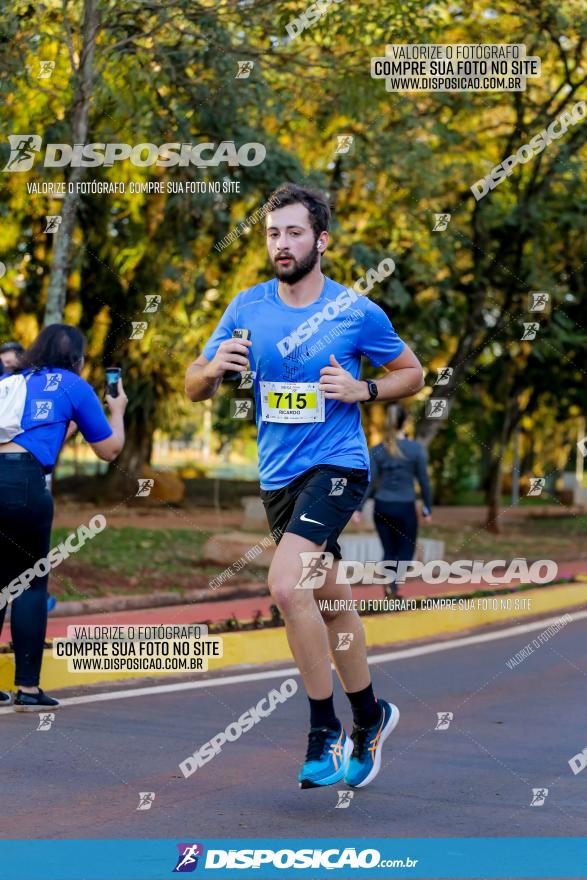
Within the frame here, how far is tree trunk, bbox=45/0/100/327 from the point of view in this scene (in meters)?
11.4

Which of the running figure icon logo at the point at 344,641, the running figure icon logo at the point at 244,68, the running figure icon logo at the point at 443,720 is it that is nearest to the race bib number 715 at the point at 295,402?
the running figure icon logo at the point at 344,641

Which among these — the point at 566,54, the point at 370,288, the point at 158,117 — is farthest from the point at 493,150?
the point at 158,117

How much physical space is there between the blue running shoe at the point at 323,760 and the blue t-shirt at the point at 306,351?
2.99 feet

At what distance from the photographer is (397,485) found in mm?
12078

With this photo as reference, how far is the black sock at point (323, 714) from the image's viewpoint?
17.0ft

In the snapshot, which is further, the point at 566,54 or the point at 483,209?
the point at 483,209

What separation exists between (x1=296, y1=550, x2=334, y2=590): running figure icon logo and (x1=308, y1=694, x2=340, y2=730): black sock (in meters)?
0.41

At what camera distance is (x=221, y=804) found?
5.28 meters

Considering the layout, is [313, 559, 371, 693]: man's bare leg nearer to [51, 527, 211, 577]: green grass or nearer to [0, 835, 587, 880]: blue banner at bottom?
[0, 835, 587, 880]: blue banner at bottom

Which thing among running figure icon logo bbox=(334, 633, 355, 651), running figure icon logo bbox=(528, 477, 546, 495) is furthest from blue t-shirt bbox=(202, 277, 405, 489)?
running figure icon logo bbox=(528, 477, 546, 495)

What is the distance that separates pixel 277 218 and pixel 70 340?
2.15m

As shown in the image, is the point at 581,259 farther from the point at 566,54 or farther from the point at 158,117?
the point at 158,117

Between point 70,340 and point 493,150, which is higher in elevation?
point 493,150

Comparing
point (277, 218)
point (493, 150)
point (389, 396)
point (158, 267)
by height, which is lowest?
point (389, 396)
